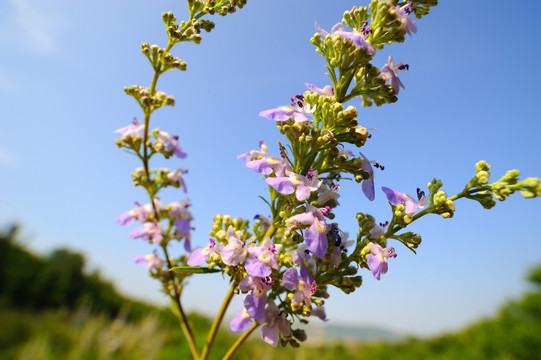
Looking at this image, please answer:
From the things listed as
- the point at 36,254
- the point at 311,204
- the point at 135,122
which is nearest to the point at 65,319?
the point at 36,254

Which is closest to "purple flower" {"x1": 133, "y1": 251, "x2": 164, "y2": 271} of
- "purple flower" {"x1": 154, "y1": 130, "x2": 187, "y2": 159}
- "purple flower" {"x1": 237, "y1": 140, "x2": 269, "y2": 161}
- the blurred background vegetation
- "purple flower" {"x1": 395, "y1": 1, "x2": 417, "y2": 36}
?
"purple flower" {"x1": 154, "y1": 130, "x2": 187, "y2": 159}

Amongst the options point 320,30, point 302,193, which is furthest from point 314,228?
point 320,30

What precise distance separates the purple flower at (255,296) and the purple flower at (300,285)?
0.10 m

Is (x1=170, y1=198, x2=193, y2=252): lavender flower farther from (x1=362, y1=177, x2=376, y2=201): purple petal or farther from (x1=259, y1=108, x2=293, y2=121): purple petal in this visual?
(x1=362, y1=177, x2=376, y2=201): purple petal

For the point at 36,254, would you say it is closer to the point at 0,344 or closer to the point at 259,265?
the point at 0,344

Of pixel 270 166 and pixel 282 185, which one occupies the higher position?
pixel 270 166

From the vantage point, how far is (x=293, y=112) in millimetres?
1389

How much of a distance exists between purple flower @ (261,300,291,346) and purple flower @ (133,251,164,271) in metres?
1.14

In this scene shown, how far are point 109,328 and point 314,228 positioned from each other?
1939 cm

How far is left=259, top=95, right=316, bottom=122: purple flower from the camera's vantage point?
1.32 metres

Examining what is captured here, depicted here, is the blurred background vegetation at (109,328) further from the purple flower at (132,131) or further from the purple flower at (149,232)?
the purple flower at (132,131)

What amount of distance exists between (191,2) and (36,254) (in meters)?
25.0

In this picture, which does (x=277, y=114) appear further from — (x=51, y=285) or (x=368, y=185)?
(x=51, y=285)

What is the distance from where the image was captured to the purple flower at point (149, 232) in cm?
215
